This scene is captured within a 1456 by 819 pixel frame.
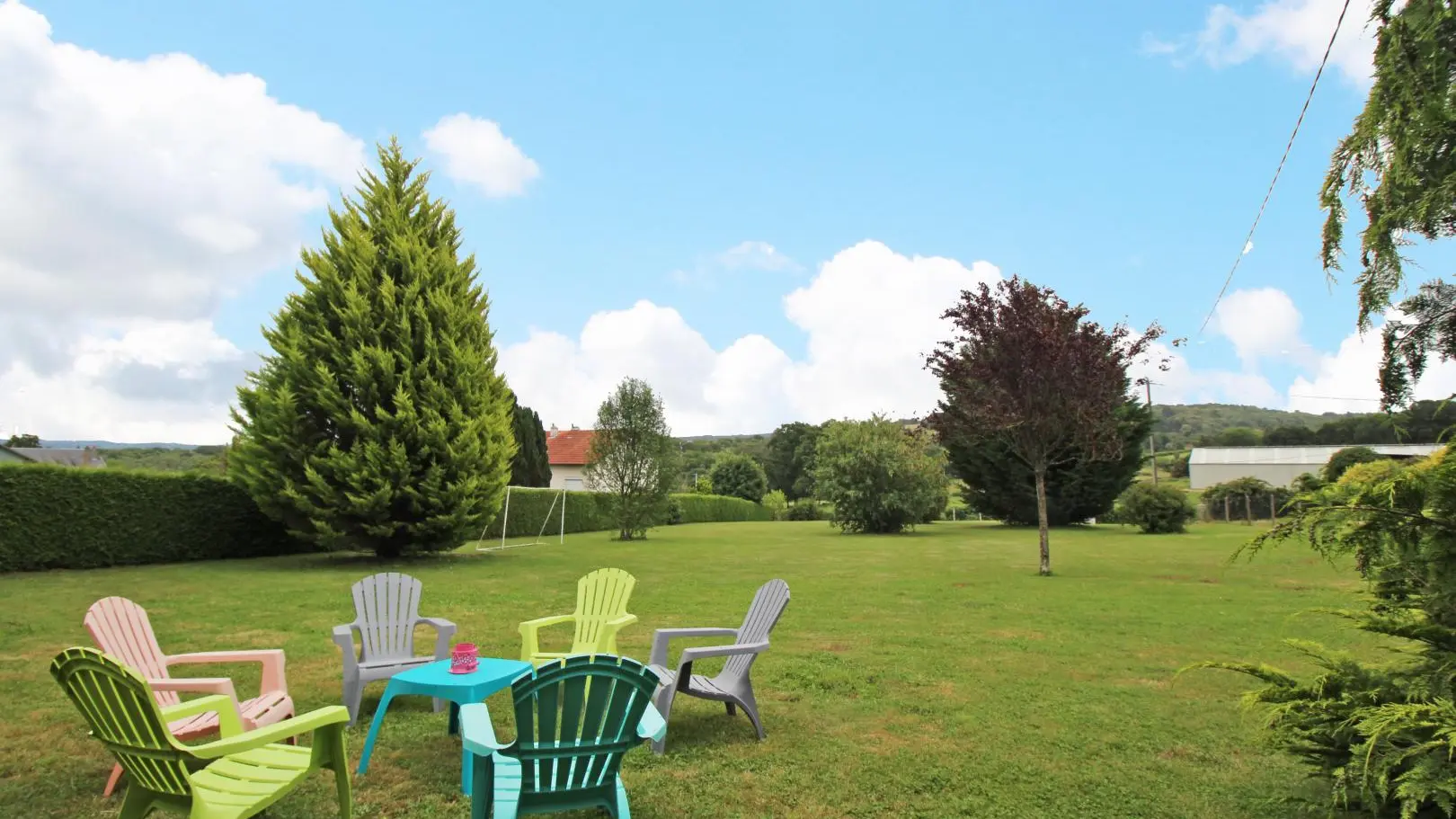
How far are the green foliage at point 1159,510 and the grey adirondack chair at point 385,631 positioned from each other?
29.2m

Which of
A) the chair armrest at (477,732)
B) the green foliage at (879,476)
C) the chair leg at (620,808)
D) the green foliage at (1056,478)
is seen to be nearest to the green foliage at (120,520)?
the chair armrest at (477,732)

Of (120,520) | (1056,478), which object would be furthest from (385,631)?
(1056,478)

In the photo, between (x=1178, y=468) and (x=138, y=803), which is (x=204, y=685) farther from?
(x=1178, y=468)

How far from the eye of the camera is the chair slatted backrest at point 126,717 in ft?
9.19

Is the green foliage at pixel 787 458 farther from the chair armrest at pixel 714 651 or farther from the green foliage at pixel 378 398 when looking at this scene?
the chair armrest at pixel 714 651

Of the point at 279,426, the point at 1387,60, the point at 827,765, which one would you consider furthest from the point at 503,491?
the point at 1387,60

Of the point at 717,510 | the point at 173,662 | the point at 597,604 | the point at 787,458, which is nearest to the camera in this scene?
the point at 173,662

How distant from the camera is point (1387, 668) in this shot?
10.6 ft

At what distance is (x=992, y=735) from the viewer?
4.89 meters

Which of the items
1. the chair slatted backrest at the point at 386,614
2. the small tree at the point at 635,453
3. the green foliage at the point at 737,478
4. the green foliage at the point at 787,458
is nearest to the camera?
the chair slatted backrest at the point at 386,614

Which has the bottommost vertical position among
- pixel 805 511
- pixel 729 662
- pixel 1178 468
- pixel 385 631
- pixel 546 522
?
pixel 805 511

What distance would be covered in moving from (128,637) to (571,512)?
2850 cm

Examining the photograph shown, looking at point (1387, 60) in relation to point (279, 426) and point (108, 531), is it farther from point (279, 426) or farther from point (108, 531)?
point (108, 531)

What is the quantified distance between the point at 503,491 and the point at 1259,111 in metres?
15.9
